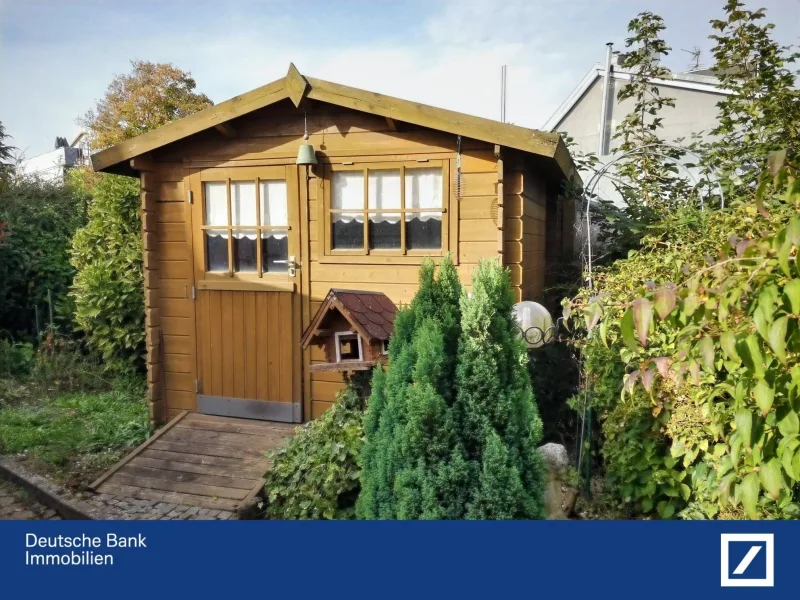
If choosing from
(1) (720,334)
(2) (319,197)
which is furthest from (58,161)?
(1) (720,334)

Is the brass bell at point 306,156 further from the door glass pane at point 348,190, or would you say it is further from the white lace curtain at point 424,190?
the white lace curtain at point 424,190

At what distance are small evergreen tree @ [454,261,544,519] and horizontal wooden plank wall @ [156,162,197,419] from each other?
10.5ft

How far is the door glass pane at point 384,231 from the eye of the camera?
468cm

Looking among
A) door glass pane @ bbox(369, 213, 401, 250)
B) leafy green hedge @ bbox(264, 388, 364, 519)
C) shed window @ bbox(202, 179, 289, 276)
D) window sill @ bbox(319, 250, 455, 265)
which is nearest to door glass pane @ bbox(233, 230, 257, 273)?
shed window @ bbox(202, 179, 289, 276)

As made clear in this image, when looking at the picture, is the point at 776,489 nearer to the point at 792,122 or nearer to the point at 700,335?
the point at 700,335

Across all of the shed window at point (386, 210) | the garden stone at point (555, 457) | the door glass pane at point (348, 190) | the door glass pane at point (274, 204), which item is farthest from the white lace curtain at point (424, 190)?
the garden stone at point (555, 457)

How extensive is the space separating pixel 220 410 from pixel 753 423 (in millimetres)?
4348

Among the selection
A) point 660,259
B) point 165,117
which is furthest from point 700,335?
point 165,117

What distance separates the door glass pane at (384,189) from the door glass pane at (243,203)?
3.41 feet

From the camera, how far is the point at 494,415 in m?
2.70

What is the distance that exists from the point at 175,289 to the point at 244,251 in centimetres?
74

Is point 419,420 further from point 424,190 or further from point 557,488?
point 424,190

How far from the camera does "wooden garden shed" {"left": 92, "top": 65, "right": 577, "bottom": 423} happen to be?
446 centimetres

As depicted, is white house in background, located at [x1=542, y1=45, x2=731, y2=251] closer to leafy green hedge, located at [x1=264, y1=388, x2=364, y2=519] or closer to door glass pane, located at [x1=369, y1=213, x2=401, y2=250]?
door glass pane, located at [x1=369, y1=213, x2=401, y2=250]
